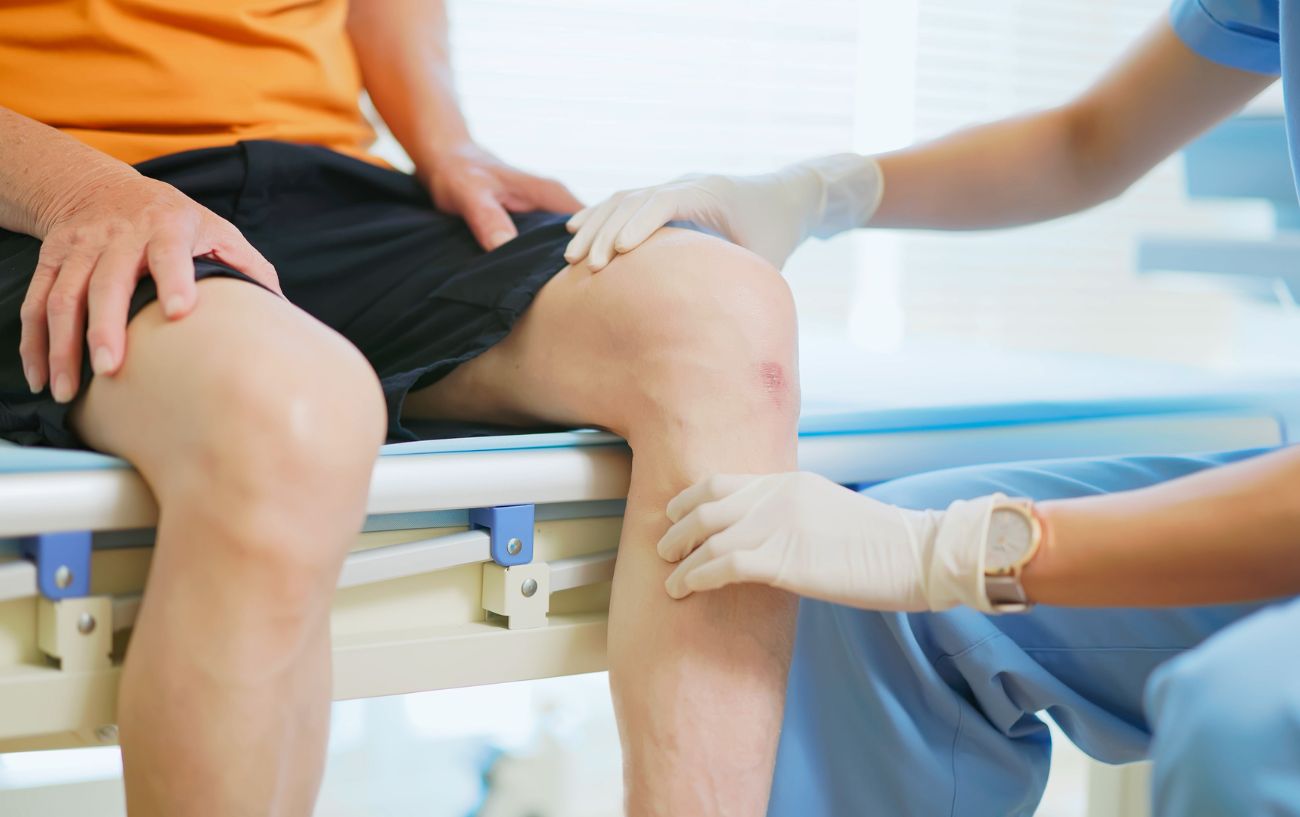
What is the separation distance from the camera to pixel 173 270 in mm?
849

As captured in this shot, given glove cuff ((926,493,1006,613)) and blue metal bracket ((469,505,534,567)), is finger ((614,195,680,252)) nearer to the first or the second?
blue metal bracket ((469,505,534,567))

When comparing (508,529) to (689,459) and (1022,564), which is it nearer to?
(689,459)

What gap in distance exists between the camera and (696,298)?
0.99m

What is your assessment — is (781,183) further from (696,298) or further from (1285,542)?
(1285,542)

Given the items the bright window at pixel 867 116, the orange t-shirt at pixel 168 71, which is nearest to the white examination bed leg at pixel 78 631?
the orange t-shirt at pixel 168 71

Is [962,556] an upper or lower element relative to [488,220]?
lower

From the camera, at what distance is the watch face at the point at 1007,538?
2.86ft

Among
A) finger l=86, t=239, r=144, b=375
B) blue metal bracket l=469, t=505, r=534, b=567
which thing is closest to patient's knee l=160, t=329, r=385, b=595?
finger l=86, t=239, r=144, b=375

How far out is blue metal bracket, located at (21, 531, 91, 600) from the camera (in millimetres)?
850

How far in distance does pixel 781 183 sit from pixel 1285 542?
70 centimetres

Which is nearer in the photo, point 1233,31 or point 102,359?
point 102,359

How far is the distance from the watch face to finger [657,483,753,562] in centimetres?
17

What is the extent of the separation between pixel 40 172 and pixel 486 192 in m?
0.45

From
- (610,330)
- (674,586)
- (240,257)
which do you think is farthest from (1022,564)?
(240,257)
